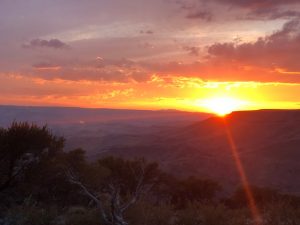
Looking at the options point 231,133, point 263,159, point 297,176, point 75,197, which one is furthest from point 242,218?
point 231,133

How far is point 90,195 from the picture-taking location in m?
8.32

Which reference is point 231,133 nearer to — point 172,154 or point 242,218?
point 172,154

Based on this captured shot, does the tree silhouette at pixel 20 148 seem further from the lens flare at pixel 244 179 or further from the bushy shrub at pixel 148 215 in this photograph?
the lens flare at pixel 244 179

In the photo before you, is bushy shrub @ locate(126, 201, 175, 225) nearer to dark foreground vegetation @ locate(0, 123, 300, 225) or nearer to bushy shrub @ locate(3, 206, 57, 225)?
dark foreground vegetation @ locate(0, 123, 300, 225)

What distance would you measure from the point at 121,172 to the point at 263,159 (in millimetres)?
65263

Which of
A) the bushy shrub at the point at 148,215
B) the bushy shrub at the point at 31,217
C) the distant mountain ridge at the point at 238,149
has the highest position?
the bushy shrub at the point at 148,215

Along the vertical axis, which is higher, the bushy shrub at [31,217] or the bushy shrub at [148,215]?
the bushy shrub at [148,215]

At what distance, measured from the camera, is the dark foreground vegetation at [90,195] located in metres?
14.0

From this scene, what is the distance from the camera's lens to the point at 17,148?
24.0 m

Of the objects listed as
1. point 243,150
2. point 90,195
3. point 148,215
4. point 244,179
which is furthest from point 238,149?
point 90,195

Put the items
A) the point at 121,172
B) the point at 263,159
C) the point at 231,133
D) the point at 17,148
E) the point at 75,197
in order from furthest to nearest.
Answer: the point at 231,133 < the point at 263,159 < the point at 121,172 < the point at 75,197 < the point at 17,148

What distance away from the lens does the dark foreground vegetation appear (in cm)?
1402

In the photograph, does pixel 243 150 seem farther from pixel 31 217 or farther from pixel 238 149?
pixel 31 217

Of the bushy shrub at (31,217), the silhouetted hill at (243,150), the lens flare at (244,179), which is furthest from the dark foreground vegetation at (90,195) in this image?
the silhouetted hill at (243,150)
